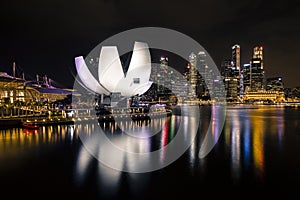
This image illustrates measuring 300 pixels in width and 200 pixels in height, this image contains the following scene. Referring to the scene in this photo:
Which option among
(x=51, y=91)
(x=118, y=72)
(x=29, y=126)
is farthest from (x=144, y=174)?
(x=51, y=91)

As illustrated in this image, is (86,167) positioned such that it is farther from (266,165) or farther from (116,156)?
(266,165)

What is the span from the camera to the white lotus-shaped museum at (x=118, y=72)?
15391 mm

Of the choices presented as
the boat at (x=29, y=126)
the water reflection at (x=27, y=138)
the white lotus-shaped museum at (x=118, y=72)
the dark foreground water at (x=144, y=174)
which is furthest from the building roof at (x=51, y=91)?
the dark foreground water at (x=144, y=174)

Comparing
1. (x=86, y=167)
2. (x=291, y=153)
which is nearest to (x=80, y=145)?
(x=86, y=167)

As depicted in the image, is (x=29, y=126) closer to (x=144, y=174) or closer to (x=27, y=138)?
(x=27, y=138)

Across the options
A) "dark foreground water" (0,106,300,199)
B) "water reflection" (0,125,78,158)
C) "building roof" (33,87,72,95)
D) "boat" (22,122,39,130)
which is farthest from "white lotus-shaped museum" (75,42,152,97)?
"dark foreground water" (0,106,300,199)

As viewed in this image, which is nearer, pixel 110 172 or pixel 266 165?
pixel 110 172

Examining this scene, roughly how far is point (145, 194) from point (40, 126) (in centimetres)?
602

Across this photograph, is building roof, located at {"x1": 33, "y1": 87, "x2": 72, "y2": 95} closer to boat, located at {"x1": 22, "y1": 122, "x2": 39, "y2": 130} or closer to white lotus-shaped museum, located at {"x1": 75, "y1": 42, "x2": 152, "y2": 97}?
white lotus-shaped museum, located at {"x1": 75, "y1": 42, "x2": 152, "y2": 97}

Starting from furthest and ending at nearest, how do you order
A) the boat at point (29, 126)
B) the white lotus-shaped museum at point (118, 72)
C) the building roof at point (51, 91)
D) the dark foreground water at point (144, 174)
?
the building roof at point (51, 91)
the white lotus-shaped museum at point (118, 72)
the boat at point (29, 126)
the dark foreground water at point (144, 174)

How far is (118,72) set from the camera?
1572 cm

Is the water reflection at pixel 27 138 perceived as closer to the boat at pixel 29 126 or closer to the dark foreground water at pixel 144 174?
the dark foreground water at pixel 144 174

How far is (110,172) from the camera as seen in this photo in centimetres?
347

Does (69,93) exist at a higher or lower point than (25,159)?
higher
